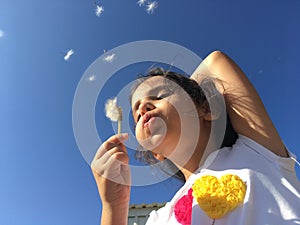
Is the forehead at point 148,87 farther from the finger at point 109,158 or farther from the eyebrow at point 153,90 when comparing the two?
the finger at point 109,158

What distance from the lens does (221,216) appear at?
0.84 metres

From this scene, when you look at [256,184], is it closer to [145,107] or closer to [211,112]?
[211,112]

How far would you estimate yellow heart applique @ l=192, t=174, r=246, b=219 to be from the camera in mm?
849

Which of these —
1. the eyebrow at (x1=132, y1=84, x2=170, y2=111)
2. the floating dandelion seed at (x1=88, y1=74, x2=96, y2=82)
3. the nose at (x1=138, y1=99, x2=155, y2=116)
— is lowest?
the nose at (x1=138, y1=99, x2=155, y2=116)

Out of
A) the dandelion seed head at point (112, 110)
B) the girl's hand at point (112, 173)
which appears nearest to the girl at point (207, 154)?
the girl's hand at point (112, 173)

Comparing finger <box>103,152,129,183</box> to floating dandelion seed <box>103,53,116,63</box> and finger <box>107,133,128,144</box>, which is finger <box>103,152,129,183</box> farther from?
floating dandelion seed <box>103,53,116,63</box>

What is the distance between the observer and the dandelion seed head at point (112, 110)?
1314 mm

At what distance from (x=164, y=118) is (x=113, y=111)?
1.10ft

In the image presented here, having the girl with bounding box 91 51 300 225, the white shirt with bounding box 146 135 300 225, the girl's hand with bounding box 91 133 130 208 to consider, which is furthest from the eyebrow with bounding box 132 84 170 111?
the white shirt with bounding box 146 135 300 225

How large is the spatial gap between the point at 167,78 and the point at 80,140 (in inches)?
14.6

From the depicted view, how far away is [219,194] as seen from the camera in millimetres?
872

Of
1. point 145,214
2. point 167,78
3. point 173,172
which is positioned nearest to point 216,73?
point 167,78

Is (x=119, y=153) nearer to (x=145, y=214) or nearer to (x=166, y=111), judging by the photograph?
(x=166, y=111)

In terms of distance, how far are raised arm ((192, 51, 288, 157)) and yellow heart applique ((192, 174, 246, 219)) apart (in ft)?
0.55
